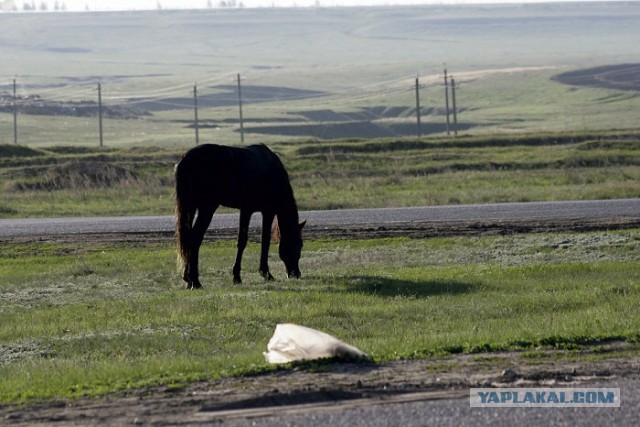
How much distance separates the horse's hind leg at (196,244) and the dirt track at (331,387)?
8.59 m

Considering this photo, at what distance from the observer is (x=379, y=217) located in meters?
33.8

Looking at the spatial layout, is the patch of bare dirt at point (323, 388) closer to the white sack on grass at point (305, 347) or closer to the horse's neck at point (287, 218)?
the white sack on grass at point (305, 347)

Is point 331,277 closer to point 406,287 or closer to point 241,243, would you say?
point 241,243

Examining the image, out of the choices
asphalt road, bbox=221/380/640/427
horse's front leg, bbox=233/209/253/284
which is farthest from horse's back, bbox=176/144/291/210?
asphalt road, bbox=221/380/640/427

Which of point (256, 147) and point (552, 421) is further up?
point (256, 147)

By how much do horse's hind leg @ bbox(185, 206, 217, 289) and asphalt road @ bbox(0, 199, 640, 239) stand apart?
10.2 m

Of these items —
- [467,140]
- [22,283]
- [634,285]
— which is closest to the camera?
[634,285]

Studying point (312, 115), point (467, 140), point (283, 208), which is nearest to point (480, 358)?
point (283, 208)

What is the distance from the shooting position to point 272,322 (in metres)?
15.7

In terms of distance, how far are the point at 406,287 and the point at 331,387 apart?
836 centimetres

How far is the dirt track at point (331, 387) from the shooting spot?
9906mm

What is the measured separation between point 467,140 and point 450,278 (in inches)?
1746

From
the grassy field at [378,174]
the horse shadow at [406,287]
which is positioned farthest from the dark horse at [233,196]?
the grassy field at [378,174]

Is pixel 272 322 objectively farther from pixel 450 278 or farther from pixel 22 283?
pixel 22 283
